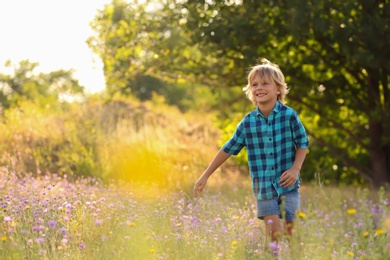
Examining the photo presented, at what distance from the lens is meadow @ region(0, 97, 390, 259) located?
13.8 feet

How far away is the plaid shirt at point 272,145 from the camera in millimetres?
4746

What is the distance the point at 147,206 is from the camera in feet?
20.0

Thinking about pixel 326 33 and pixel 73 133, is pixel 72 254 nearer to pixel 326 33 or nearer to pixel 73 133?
pixel 326 33

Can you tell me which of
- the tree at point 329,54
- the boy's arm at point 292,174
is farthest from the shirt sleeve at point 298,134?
the tree at point 329,54

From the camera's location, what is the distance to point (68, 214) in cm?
488

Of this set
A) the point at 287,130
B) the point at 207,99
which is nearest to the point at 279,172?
the point at 287,130

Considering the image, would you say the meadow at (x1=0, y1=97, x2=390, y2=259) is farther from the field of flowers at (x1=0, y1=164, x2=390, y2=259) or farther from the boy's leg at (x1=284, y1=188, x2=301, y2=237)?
the boy's leg at (x1=284, y1=188, x2=301, y2=237)

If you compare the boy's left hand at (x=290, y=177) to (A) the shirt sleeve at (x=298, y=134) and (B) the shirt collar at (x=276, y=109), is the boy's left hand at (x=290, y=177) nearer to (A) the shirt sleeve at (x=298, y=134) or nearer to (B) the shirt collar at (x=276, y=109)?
(A) the shirt sleeve at (x=298, y=134)

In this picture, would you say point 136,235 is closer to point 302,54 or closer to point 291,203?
point 291,203

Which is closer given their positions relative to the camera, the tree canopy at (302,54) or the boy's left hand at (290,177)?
the boy's left hand at (290,177)

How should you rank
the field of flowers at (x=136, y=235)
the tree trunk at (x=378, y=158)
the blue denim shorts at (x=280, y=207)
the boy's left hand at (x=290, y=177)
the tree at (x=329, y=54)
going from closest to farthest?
the field of flowers at (x=136, y=235), the boy's left hand at (x=290, y=177), the blue denim shorts at (x=280, y=207), the tree at (x=329, y=54), the tree trunk at (x=378, y=158)

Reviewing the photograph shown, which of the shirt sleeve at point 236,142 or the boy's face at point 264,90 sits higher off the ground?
the boy's face at point 264,90

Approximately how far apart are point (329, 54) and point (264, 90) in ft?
18.7

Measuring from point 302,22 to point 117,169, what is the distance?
3534 mm
